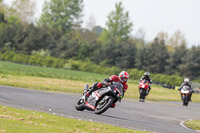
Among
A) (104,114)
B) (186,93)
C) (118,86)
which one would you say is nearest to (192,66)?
(186,93)

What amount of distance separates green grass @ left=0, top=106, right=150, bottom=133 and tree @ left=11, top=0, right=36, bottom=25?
345ft

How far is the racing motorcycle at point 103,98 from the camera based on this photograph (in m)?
12.6

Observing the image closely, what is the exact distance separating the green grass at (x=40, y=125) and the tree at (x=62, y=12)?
94.1 metres

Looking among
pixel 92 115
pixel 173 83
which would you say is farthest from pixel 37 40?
pixel 92 115

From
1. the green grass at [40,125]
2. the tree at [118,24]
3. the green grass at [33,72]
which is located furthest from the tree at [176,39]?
the green grass at [40,125]

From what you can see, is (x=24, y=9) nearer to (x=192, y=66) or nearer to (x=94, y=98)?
(x=192, y=66)

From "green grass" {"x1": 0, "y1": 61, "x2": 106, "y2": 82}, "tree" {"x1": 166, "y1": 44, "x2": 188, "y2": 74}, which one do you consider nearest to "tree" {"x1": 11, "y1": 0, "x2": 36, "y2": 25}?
"tree" {"x1": 166, "y1": 44, "x2": 188, "y2": 74}

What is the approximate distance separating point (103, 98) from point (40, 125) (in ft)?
14.5

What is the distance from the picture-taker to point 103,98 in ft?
42.0

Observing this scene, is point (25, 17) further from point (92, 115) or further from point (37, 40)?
point (92, 115)

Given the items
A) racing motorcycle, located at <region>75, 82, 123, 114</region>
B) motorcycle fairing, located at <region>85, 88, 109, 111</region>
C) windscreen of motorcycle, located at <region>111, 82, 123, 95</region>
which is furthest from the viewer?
windscreen of motorcycle, located at <region>111, 82, 123, 95</region>

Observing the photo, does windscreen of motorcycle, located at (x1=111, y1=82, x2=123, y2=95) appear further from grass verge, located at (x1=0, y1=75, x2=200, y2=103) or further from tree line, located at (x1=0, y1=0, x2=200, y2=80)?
tree line, located at (x1=0, y1=0, x2=200, y2=80)

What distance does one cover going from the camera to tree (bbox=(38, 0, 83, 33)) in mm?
104125

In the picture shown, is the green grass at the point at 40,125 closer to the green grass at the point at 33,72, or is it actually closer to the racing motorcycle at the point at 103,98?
the racing motorcycle at the point at 103,98
